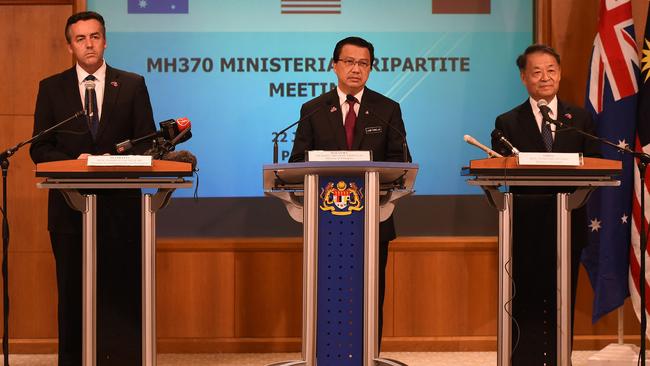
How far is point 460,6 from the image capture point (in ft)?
16.8

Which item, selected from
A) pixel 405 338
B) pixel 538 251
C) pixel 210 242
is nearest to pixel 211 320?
pixel 210 242

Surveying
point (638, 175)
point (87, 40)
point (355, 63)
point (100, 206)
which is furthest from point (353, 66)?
point (638, 175)

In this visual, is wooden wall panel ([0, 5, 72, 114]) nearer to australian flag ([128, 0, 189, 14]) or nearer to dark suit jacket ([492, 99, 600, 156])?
australian flag ([128, 0, 189, 14])

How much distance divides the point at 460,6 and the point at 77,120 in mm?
2585

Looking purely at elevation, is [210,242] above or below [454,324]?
above

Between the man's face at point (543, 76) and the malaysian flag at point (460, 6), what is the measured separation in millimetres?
1126

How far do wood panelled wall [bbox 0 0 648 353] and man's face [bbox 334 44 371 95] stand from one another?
133 cm

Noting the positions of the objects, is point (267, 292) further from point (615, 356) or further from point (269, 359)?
point (615, 356)

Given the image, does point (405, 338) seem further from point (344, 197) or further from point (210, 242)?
point (344, 197)

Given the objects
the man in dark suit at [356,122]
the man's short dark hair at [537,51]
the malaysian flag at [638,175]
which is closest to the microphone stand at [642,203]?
the malaysian flag at [638,175]

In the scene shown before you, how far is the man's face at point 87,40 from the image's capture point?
377 centimetres

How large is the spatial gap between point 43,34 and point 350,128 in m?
2.17

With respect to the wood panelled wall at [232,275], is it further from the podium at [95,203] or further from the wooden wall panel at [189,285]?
the podium at [95,203]

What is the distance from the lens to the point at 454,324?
495cm
